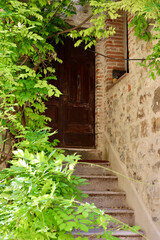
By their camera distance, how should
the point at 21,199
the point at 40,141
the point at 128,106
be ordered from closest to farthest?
the point at 21,199 → the point at 40,141 → the point at 128,106

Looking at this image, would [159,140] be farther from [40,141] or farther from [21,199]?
[21,199]

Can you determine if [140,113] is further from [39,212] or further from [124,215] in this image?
[39,212]

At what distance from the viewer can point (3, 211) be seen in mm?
1314

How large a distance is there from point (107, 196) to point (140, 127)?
3.93 feet

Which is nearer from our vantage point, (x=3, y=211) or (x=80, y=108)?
(x=3, y=211)

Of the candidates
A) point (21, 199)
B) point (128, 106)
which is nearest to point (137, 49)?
point (128, 106)

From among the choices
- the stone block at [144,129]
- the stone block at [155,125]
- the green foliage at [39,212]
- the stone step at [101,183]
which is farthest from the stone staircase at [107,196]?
the green foliage at [39,212]

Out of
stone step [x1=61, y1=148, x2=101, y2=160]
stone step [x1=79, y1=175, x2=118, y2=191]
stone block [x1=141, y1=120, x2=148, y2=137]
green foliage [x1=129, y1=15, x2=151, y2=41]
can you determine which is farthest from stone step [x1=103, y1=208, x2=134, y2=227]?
green foliage [x1=129, y1=15, x2=151, y2=41]

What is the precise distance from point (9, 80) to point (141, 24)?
74.6 inches

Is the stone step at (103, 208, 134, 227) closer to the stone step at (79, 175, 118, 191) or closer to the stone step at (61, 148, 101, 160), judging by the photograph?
the stone step at (79, 175, 118, 191)

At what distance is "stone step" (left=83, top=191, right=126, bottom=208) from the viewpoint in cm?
387

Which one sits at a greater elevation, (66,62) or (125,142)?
(66,62)

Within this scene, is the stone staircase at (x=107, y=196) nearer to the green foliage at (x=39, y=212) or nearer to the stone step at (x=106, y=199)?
the stone step at (x=106, y=199)

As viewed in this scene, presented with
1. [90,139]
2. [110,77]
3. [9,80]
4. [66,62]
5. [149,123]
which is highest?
[66,62]
